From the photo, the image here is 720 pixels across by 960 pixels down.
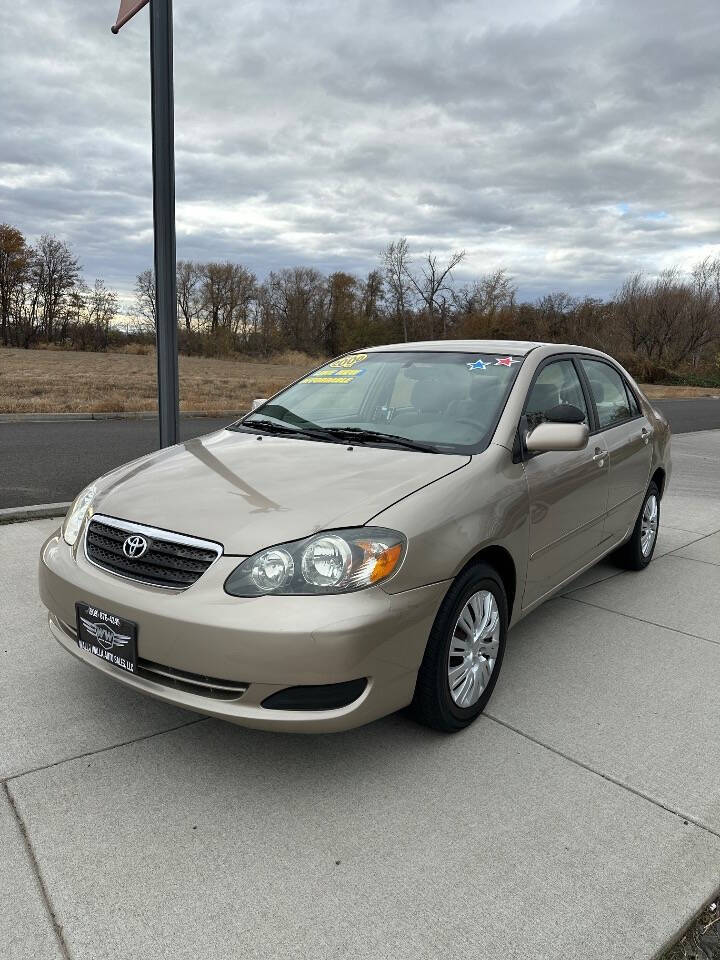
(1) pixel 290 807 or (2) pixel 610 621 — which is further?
(2) pixel 610 621

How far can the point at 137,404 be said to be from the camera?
599 inches

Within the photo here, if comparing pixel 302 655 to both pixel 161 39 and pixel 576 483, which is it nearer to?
pixel 576 483

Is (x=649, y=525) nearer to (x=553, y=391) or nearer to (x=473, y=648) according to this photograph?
(x=553, y=391)

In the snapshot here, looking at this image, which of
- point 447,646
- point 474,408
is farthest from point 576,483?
point 447,646

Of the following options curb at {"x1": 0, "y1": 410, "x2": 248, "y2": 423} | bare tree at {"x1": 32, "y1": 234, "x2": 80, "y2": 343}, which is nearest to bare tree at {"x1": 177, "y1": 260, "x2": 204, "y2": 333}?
bare tree at {"x1": 32, "y1": 234, "x2": 80, "y2": 343}

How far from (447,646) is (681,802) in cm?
95

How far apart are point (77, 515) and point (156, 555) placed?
2.24 ft

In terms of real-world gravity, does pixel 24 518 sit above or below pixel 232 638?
below

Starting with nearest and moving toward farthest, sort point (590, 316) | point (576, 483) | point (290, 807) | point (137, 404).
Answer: point (290, 807)
point (576, 483)
point (137, 404)
point (590, 316)

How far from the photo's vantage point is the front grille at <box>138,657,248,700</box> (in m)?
2.35

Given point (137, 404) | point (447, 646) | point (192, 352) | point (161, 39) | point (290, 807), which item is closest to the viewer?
point (290, 807)

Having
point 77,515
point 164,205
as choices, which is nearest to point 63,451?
point 164,205

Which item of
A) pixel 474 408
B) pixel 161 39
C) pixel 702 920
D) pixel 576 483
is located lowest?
pixel 702 920

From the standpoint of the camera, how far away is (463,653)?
278cm
